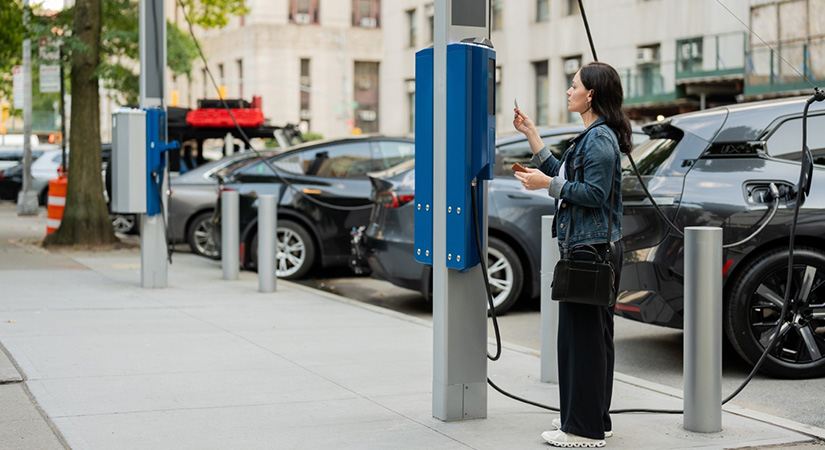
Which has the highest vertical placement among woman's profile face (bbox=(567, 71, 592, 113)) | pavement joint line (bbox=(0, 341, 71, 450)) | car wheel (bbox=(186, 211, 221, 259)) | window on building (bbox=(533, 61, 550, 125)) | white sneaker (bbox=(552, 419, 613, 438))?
window on building (bbox=(533, 61, 550, 125))

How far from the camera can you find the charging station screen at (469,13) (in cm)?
538

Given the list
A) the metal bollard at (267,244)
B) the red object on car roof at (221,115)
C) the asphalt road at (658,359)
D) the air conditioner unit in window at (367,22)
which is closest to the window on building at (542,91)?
the red object on car roof at (221,115)

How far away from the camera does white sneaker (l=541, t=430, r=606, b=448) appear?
498 cm

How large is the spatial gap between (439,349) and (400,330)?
3.10 meters

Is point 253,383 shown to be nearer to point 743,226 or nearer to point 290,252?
point 743,226

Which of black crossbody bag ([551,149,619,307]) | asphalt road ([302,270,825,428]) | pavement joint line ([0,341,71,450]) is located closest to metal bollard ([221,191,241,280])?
asphalt road ([302,270,825,428])

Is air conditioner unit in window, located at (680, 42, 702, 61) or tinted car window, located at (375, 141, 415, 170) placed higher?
air conditioner unit in window, located at (680, 42, 702, 61)

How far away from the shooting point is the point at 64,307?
9.30 m

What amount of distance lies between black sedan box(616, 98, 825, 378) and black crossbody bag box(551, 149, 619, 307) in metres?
2.29

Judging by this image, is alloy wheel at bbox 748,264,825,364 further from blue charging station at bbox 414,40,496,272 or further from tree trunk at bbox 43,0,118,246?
tree trunk at bbox 43,0,118,246

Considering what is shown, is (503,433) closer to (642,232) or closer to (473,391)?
(473,391)

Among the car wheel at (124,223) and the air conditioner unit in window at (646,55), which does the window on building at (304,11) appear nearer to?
the air conditioner unit in window at (646,55)

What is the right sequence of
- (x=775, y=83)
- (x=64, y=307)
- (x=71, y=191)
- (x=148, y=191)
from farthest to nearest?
1. (x=775, y=83)
2. (x=71, y=191)
3. (x=148, y=191)
4. (x=64, y=307)

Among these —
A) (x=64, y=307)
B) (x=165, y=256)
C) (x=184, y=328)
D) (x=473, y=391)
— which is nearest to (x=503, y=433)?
(x=473, y=391)
